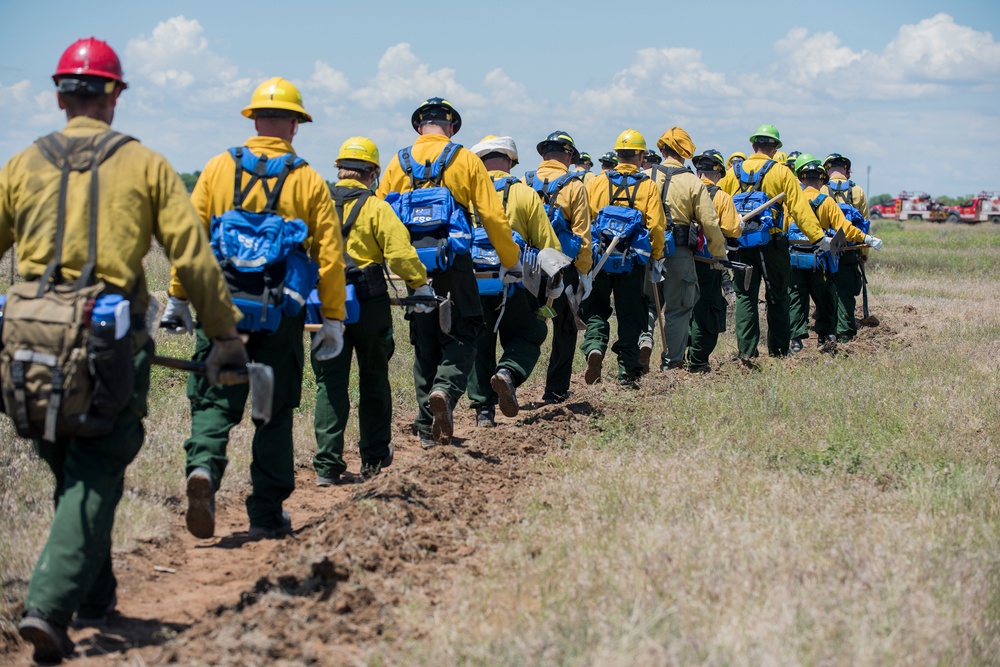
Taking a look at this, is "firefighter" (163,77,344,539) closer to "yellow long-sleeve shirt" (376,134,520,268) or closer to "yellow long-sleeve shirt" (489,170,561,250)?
"yellow long-sleeve shirt" (376,134,520,268)

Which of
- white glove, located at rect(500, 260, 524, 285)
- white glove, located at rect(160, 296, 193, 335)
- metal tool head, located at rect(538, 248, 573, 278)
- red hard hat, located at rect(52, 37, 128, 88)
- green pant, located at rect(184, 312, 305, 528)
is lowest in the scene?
green pant, located at rect(184, 312, 305, 528)

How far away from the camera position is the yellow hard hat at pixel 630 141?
10.3 m

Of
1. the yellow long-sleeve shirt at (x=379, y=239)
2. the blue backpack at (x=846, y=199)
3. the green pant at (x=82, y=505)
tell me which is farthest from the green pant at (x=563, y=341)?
the blue backpack at (x=846, y=199)

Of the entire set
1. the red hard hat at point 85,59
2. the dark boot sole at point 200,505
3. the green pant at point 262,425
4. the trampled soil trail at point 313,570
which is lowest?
the trampled soil trail at point 313,570

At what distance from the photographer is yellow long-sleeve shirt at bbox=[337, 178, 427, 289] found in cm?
694

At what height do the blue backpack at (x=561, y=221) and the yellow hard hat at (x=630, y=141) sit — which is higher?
the yellow hard hat at (x=630, y=141)

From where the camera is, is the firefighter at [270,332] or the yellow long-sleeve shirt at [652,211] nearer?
the firefighter at [270,332]

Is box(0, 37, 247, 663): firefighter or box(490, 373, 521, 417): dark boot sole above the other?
box(0, 37, 247, 663): firefighter

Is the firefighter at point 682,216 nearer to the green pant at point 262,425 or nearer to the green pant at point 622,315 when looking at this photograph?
the green pant at point 622,315

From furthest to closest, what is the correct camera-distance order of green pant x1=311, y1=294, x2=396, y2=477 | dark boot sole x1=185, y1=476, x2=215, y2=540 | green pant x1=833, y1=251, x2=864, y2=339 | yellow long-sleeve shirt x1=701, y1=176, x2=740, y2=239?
green pant x1=833, y1=251, x2=864, y2=339 < yellow long-sleeve shirt x1=701, y1=176, x2=740, y2=239 < green pant x1=311, y1=294, x2=396, y2=477 < dark boot sole x1=185, y1=476, x2=215, y2=540

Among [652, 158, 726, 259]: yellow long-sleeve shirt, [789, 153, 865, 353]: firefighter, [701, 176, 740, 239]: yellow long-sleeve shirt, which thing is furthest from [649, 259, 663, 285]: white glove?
[789, 153, 865, 353]: firefighter

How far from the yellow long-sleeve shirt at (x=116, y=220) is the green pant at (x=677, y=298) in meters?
6.88

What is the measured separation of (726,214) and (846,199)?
3.92 meters

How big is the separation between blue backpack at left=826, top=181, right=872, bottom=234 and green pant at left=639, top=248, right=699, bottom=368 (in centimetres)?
400
